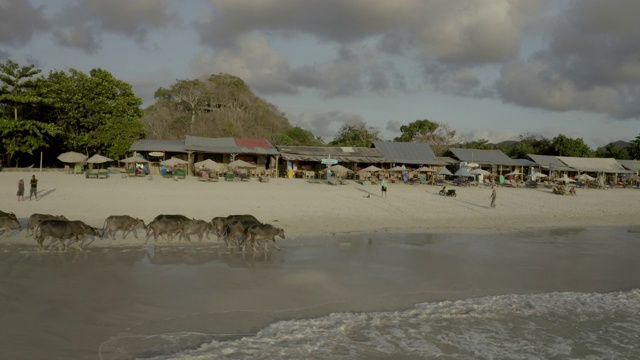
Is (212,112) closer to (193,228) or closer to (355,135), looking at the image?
(355,135)

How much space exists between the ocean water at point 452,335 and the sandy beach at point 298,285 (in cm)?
4

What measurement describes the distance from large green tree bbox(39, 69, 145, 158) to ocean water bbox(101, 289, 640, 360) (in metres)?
37.6

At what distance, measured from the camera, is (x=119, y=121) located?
41969 mm

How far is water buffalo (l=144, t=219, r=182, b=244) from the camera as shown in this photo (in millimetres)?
13344

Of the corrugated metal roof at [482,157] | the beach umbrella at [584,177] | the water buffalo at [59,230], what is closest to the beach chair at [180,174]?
the water buffalo at [59,230]

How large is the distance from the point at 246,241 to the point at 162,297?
439 cm

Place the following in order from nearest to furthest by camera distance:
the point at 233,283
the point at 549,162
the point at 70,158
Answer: the point at 233,283 → the point at 70,158 → the point at 549,162

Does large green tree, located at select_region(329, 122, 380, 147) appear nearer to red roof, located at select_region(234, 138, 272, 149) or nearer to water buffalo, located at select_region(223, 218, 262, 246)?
red roof, located at select_region(234, 138, 272, 149)

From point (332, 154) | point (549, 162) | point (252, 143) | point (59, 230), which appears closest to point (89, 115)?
point (252, 143)

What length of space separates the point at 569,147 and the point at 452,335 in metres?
65.8

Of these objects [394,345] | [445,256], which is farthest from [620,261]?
[394,345]

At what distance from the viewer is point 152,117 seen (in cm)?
6272

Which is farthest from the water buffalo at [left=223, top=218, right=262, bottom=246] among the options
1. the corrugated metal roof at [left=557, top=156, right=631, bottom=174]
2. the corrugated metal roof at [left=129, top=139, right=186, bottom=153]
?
the corrugated metal roof at [left=557, top=156, right=631, bottom=174]

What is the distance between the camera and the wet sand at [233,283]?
6836 mm
